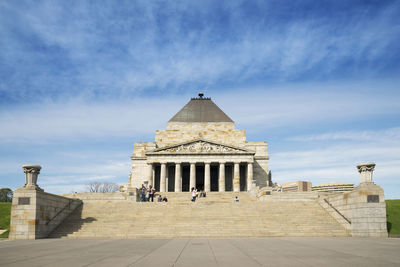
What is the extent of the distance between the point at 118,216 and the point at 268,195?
15523mm

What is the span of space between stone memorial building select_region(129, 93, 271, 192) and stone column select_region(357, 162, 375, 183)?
25.2 m

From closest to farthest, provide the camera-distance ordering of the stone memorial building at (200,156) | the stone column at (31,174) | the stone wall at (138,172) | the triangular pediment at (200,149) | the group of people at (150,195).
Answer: the stone column at (31,174), the group of people at (150,195), the stone memorial building at (200,156), the triangular pediment at (200,149), the stone wall at (138,172)

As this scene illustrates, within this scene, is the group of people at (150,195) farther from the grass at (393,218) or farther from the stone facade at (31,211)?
the grass at (393,218)

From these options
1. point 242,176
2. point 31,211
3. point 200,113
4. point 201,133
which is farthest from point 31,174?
point 200,113

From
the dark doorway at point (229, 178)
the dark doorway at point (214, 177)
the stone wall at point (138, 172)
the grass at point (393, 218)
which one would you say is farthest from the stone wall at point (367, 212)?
the stone wall at point (138, 172)

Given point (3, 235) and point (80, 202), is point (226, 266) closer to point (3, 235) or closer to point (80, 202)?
point (3, 235)

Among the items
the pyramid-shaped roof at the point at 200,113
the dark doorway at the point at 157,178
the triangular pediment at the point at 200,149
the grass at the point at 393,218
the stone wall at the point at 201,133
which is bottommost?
the grass at the point at 393,218

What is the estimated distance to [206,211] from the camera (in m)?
27.6

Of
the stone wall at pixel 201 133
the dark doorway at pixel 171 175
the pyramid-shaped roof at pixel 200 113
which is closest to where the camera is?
the dark doorway at pixel 171 175

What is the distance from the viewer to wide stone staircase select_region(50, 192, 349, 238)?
22.8m

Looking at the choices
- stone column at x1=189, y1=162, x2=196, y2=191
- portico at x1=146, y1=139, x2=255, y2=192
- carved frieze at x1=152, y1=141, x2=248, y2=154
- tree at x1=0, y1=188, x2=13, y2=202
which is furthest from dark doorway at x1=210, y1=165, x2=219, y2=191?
tree at x1=0, y1=188, x2=13, y2=202

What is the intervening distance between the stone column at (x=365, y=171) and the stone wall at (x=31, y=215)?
21645mm

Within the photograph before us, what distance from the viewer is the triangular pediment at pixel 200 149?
185ft

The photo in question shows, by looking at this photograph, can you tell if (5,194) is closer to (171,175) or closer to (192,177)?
(171,175)
